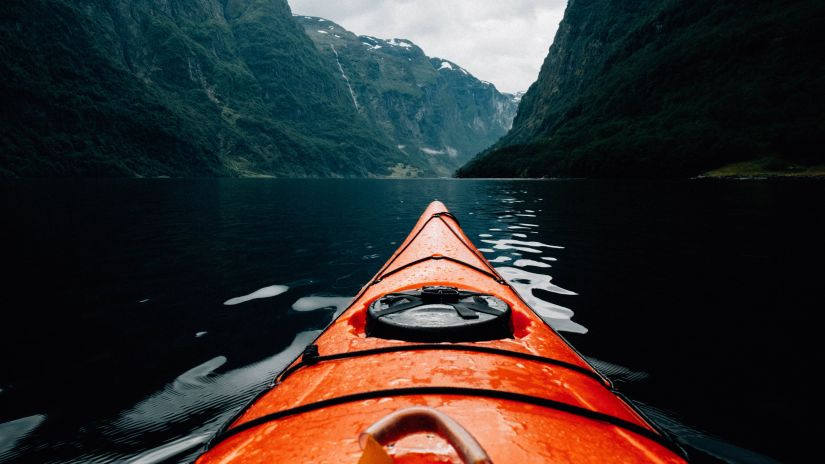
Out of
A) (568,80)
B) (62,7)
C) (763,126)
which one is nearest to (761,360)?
(763,126)

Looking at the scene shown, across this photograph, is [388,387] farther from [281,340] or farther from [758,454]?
[281,340]

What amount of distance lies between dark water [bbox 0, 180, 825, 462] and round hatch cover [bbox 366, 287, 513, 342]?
74.8 inches

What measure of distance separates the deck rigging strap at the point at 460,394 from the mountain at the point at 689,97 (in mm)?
81750

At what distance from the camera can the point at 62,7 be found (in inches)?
5792

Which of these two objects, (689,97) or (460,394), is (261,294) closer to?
(460,394)

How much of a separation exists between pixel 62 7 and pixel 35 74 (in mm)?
46206

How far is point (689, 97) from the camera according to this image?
95.8 metres

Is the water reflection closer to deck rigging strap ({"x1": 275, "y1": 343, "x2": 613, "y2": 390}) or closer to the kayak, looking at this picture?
the kayak

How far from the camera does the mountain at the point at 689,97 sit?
229 ft

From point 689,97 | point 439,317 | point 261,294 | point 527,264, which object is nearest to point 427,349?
point 439,317

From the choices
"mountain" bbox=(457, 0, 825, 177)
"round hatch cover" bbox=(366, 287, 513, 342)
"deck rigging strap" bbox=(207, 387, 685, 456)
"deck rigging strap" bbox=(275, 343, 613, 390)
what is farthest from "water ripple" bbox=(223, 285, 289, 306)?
"mountain" bbox=(457, 0, 825, 177)

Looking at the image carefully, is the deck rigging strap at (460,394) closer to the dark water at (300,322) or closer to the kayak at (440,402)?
the kayak at (440,402)

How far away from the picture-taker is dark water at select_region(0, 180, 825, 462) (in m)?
3.23

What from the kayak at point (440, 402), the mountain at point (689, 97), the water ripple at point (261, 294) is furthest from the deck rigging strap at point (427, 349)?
the mountain at point (689, 97)
